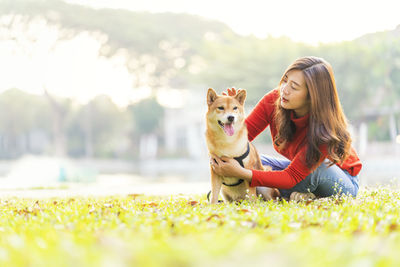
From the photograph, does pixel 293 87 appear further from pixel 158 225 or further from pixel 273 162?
pixel 158 225

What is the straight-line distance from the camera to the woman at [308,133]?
3691 mm

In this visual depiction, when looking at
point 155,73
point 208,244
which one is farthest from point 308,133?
point 155,73

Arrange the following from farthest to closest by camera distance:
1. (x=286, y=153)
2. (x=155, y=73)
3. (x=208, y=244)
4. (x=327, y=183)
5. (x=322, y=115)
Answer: (x=155, y=73)
(x=286, y=153)
(x=327, y=183)
(x=322, y=115)
(x=208, y=244)

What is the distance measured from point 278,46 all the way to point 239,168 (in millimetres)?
19955

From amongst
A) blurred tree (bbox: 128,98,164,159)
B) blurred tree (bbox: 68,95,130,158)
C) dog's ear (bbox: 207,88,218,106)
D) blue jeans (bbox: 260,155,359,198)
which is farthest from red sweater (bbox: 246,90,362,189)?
blurred tree (bbox: 128,98,164,159)

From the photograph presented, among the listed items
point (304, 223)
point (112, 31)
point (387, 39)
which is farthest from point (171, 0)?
point (304, 223)

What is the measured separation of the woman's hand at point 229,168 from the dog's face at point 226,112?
0.23m

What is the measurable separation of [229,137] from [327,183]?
0.99 m

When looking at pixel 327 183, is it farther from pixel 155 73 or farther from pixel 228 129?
pixel 155 73

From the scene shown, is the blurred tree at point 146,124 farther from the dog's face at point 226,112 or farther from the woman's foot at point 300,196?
the dog's face at point 226,112

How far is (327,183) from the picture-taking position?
13.4 feet

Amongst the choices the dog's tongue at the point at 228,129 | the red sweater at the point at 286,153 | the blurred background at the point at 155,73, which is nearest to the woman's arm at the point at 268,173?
the red sweater at the point at 286,153

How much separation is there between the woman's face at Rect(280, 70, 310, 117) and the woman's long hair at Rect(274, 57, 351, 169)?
39 millimetres

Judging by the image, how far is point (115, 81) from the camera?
2594 centimetres
